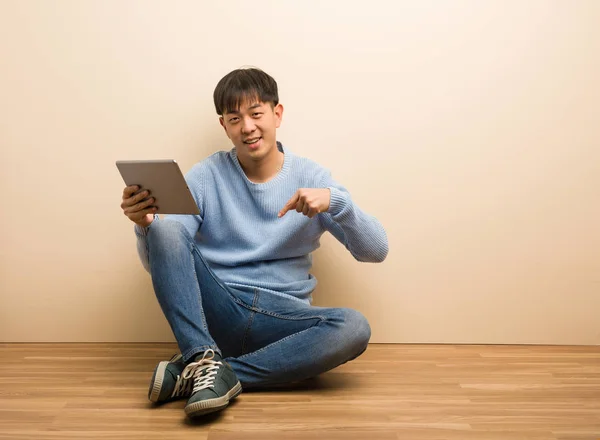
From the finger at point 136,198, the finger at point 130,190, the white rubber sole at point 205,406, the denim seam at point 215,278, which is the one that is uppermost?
the finger at point 130,190

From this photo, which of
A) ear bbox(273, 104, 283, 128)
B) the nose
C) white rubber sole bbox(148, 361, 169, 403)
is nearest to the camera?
white rubber sole bbox(148, 361, 169, 403)

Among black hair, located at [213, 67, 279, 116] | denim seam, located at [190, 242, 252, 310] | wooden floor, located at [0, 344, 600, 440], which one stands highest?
black hair, located at [213, 67, 279, 116]

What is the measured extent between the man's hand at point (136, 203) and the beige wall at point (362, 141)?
→ 49 centimetres

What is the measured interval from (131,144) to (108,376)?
690 millimetres

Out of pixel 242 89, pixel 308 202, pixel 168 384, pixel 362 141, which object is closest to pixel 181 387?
pixel 168 384

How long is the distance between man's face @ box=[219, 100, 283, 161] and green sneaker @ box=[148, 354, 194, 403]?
58 centimetres

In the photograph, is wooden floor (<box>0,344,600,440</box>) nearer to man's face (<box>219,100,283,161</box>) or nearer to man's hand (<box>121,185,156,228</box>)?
man's hand (<box>121,185,156,228</box>)

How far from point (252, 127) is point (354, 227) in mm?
368

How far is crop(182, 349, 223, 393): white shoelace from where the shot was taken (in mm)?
1339

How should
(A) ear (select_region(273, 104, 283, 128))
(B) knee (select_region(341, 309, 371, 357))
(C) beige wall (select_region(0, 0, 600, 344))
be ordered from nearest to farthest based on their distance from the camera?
(B) knee (select_region(341, 309, 371, 357)) → (A) ear (select_region(273, 104, 283, 128)) → (C) beige wall (select_region(0, 0, 600, 344))

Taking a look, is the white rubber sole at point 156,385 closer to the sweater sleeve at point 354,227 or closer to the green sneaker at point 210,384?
the green sneaker at point 210,384

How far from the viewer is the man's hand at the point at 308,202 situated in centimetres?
142

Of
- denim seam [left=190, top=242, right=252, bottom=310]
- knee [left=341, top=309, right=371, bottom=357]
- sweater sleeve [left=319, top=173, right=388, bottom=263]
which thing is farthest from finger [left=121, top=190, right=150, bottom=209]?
knee [left=341, top=309, right=371, bottom=357]

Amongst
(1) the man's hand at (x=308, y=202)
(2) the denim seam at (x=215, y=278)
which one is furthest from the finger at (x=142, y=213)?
(1) the man's hand at (x=308, y=202)
